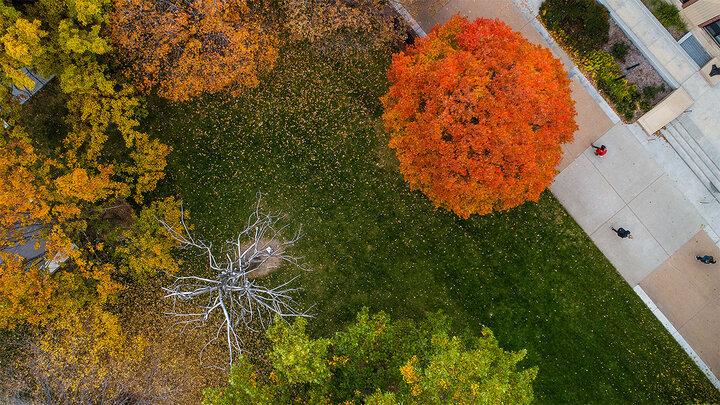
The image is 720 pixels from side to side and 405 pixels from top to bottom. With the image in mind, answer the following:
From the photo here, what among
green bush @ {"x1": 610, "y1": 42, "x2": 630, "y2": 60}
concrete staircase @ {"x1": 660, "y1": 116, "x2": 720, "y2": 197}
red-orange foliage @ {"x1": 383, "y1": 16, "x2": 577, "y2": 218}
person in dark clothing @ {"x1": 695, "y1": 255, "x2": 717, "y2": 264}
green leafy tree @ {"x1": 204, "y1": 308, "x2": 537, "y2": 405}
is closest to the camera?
green leafy tree @ {"x1": 204, "y1": 308, "x2": 537, "y2": 405}

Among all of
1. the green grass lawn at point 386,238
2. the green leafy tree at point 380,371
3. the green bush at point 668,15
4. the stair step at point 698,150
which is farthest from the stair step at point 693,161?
the green leafy tree at point 380,371

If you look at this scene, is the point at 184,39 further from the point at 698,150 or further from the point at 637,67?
the point at 698,150

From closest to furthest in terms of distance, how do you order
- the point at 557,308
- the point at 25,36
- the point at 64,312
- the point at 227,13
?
the point at 25,36 → the point at 64,312 → the point at 227,13 → the point at 557,308

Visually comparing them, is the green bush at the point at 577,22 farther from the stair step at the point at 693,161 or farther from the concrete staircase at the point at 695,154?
the stair step at the point at 693,161

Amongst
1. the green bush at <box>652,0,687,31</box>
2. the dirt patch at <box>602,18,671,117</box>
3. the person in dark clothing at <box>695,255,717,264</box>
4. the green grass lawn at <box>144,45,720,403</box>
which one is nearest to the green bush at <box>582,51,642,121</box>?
the dirt patch at <box>602,18,671,117</box>

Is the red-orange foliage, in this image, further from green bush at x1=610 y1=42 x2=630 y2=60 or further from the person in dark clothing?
the person in dark clothing

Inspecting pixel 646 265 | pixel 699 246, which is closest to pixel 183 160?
pixel 646 265

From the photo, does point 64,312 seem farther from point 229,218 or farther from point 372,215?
point 372,215
